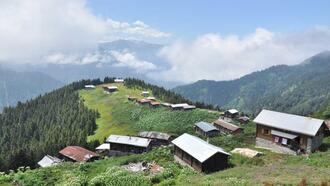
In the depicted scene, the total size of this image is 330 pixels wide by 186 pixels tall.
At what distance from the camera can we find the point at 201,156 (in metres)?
60.3

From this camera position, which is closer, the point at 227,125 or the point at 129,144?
the point at 129,144

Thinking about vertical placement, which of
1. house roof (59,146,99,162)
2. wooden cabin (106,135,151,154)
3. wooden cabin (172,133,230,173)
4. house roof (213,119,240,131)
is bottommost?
house roof (59,146,99,162)

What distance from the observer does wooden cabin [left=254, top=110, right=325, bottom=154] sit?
72.4 m

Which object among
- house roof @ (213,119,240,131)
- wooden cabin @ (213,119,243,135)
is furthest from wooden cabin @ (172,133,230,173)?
house roof @ (213,119,240,131)

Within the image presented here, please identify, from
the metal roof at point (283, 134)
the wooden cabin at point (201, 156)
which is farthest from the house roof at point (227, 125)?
the wooden cabin at point (201, 156)

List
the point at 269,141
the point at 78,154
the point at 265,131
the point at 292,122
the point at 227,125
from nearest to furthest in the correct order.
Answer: the point at 292,122 → the point at 269,141 → the point at 265,131 → the point at 78,154 → the point at 227,125

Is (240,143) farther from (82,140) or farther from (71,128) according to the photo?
(71,128)

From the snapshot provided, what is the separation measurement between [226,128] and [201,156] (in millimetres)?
95029

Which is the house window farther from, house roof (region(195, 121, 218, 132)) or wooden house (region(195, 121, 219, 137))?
house roof (region(195, 121, 218, 132))

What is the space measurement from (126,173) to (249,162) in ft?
64.7

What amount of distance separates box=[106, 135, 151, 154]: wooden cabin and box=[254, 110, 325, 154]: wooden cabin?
50035mm

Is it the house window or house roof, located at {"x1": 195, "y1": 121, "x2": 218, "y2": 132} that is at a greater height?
the house window

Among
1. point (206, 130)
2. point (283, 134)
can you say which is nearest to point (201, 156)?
point (283, 134)

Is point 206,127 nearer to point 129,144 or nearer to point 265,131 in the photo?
point 129,144
